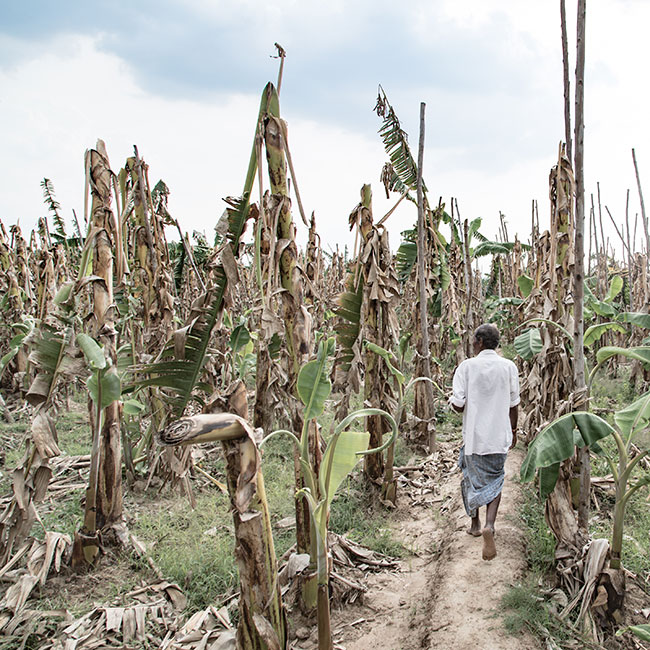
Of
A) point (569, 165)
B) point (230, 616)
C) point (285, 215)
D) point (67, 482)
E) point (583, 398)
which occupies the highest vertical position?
point (569, 165)

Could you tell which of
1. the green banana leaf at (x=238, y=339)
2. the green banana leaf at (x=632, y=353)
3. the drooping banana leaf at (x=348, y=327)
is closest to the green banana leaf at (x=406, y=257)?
the drooping banana leaf at (x=348, y=327)

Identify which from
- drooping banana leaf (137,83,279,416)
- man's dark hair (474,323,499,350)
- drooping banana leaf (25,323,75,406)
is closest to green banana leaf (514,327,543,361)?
man's dark hair (474,323,499,350)

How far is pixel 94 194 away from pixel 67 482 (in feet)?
11.0

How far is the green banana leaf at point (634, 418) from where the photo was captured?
8.72 ft

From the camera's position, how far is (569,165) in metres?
4.48

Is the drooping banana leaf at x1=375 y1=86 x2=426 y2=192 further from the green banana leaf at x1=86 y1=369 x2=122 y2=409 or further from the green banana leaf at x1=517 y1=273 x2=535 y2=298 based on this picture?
the green banana leaf at x1=86 y1=369 x2=122 y2=409

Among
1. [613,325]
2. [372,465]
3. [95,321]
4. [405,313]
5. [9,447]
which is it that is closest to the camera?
[95,321]

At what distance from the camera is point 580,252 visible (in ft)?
10.1

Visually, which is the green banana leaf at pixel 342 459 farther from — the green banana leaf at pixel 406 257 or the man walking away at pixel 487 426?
the green banana leaf at pixel 406 257

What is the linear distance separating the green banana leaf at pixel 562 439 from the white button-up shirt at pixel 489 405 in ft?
3.96

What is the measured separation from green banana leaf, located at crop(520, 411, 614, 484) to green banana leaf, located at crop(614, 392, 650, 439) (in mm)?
84

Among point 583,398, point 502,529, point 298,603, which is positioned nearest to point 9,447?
point 298,603

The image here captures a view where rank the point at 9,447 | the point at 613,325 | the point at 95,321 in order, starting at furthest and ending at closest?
the point at 9,447, the point at 613,325, the point at 95,321

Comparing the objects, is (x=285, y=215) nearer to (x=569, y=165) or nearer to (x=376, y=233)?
(x=376, y=233)
